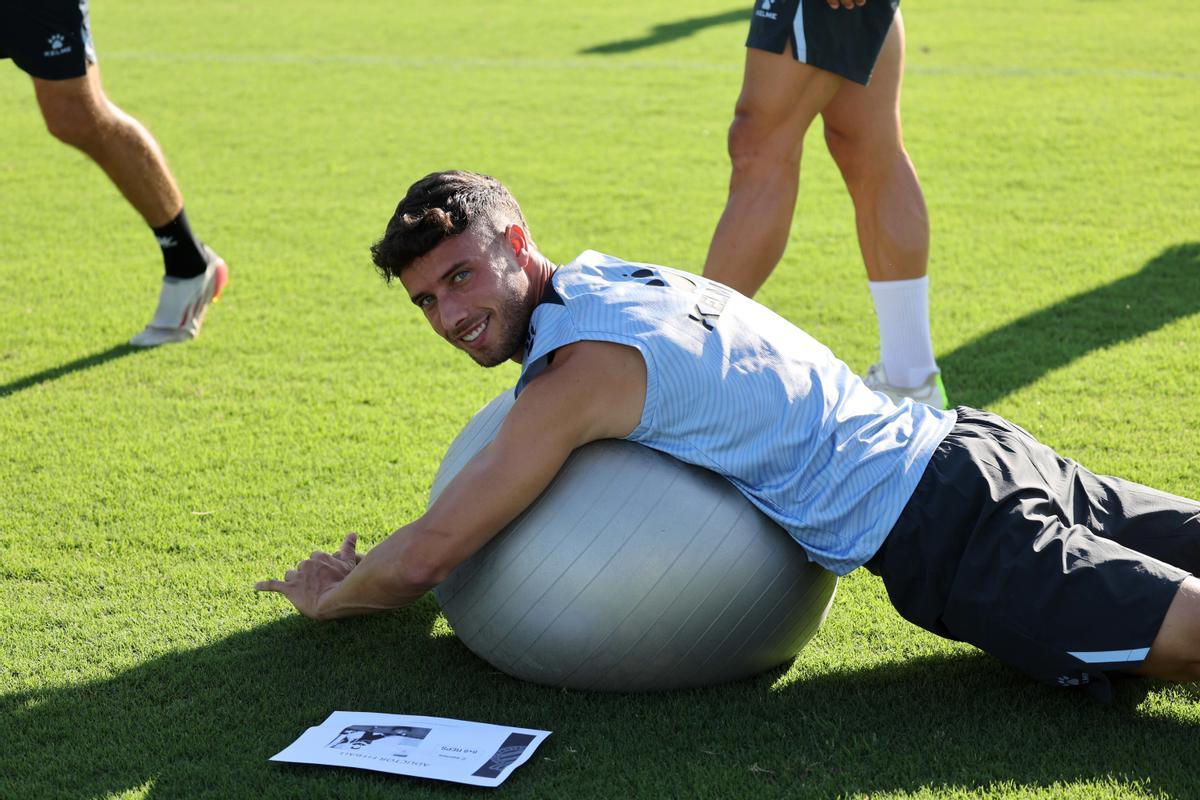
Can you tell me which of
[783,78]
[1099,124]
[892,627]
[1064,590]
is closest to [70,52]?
[783,78]

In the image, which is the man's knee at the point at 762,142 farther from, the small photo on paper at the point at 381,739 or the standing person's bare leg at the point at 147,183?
the standing person's bare leg at the point at 147,183

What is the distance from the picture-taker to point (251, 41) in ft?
48.4

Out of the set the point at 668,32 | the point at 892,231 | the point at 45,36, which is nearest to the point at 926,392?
the point at 892,231

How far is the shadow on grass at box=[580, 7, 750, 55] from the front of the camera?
546 inches

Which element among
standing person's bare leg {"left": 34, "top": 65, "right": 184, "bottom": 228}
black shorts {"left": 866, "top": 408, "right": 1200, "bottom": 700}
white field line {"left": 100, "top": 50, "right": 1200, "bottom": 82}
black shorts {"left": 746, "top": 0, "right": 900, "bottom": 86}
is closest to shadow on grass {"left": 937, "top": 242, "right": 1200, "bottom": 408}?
black shorts {"left": 746, "top": 0, "right": 900, "bottom": 86}

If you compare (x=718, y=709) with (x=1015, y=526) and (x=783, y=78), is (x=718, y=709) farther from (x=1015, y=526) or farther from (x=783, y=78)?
(x=783, y=78)

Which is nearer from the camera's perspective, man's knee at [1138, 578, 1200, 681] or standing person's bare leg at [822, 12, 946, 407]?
man's knee at [1138, 578, 1200, 681]

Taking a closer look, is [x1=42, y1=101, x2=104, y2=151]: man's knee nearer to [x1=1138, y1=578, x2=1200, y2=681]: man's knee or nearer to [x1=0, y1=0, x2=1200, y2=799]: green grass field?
[x1=0, y1=0, x2=1200, y2=799]: green grass field

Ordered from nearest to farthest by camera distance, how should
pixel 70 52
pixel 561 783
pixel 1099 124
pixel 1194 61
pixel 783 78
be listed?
pixel 561 783
pixel 783 78
pixel 70 52
pixel 1099 124
pixel 1194 61

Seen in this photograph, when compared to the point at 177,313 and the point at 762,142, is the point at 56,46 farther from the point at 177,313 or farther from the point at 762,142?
the point at 762,142

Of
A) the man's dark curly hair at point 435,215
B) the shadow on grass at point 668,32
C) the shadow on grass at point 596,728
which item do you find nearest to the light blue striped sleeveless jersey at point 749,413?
the man's dark curly hair at point 435,215

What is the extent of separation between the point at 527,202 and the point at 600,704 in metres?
5.18

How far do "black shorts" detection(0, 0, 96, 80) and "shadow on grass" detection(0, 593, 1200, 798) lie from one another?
2.99 meters

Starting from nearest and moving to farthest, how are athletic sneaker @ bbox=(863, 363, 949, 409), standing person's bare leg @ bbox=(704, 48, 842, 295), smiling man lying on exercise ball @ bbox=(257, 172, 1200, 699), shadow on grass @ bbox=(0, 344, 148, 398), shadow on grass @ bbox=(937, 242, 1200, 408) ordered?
smiling man lying on exercise ball @ bbox=(257, 172, 1200, 699) → standing person's bare leg @ bbox=(704, 48, 842, 295) → athletic sneaker @ bbox=(863, 363, 949, 409) → shadow on grass @ bbox=(937, 242, 1200, 408) → shadow on grass @ bbox=(0, 344, 148, 398)
